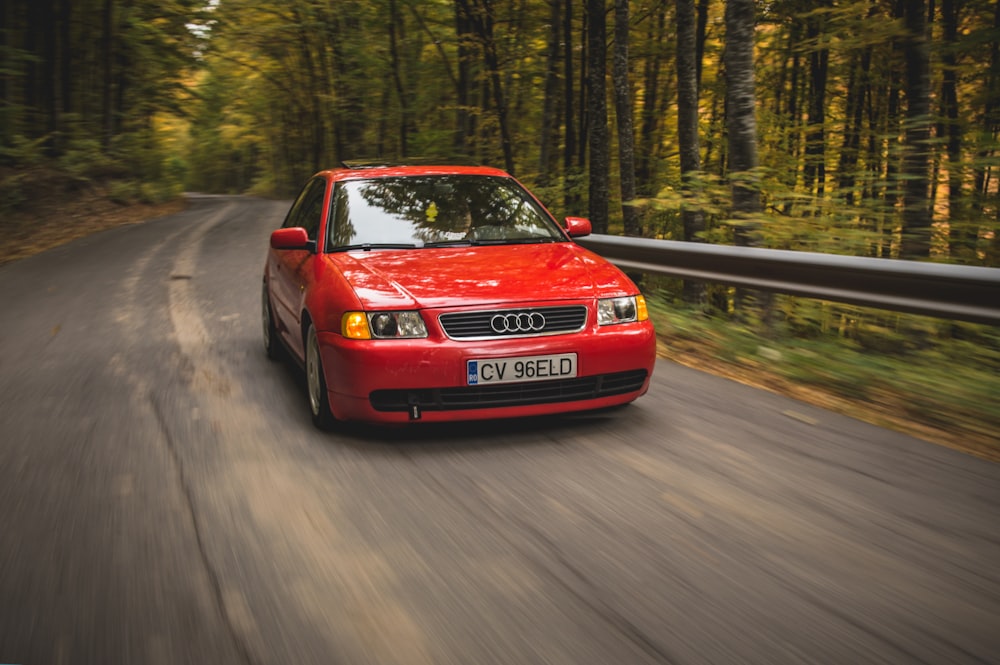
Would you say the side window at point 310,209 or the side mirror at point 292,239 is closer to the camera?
the side mirror at point 292,239

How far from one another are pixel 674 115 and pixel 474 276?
2406 centimetres

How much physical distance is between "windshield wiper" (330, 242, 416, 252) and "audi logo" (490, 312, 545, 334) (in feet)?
3.92

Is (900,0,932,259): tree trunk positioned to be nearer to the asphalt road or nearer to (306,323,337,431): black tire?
the asphalt road

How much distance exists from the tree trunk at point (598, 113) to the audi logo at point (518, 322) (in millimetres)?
11142

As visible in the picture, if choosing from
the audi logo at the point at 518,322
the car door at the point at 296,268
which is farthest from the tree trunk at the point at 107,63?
the audi logo at the point at 518,322

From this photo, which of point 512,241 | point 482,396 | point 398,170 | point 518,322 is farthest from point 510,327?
point 398,170

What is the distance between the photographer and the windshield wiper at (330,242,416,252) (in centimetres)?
527

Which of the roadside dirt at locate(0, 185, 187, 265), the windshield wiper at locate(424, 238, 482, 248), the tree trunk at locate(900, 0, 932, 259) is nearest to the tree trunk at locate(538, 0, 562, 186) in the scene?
the tree trunk at locate(900, 0, 932, 259)

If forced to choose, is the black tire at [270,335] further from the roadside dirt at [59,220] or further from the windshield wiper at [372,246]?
the roadside dirt at [59,220]

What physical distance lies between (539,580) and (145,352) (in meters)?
5.26

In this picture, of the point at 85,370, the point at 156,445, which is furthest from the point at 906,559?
the point at 85,370

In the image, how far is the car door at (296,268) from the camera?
5.41 metres

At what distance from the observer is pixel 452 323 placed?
14.2 feet

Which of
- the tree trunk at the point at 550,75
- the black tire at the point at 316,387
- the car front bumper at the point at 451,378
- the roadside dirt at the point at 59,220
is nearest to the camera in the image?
the car front bumper at the point at 451,378
